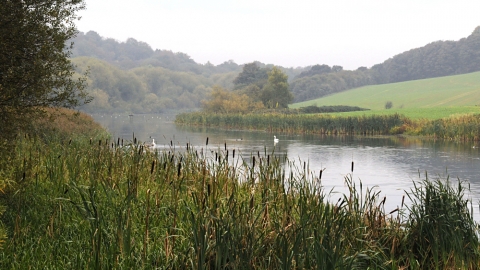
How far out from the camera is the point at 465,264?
6.52 meters

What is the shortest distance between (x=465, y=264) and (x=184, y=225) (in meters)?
3.52

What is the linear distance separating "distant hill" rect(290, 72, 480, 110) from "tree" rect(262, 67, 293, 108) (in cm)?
843

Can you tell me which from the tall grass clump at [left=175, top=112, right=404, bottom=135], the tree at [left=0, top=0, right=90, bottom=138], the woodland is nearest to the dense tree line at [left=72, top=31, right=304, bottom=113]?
the woodland

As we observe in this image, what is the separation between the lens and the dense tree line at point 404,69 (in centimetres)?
9788

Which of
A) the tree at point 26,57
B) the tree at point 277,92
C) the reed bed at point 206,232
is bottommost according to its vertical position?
the reed bed at point 206,232

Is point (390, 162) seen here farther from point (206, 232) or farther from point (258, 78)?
point (258, 78)

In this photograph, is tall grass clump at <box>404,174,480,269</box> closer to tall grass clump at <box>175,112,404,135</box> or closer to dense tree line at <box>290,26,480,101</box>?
tall grass clump at <box>175,112,404,135</box>

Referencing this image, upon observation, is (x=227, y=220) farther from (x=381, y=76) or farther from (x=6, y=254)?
(x=381, y=76)

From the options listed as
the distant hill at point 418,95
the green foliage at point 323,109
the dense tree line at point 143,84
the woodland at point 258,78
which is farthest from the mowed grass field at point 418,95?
the dense tree line at point 143,84

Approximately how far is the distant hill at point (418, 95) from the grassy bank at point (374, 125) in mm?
29286

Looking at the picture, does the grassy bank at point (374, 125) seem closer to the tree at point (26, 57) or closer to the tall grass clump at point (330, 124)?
the tall grass clump at point (330, 124)

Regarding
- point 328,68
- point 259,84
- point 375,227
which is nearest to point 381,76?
point 328,68

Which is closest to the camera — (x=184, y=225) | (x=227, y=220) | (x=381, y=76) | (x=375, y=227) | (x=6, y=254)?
(x=227, y=220)

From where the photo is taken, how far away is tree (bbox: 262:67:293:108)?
7081 cm
